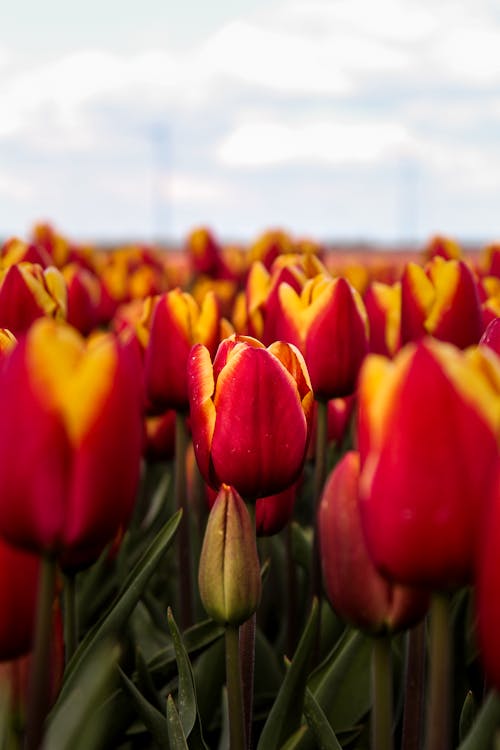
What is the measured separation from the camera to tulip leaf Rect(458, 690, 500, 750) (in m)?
1.03

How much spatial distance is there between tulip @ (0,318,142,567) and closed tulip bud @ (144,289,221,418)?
89 centimetres

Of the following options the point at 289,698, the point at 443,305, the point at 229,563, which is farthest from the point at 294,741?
the point at 443,305

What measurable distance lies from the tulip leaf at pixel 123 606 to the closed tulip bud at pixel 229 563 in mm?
180

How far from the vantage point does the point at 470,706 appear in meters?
1.35

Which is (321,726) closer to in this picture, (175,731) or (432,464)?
(175,731)

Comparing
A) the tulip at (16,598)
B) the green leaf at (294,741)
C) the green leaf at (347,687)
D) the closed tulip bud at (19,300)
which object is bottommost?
the green leaf at (347,687)

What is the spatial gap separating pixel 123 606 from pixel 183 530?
0.75m

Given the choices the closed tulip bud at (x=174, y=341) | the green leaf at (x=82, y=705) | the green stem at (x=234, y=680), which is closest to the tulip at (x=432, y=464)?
the green leaf at (x=82, y=705)

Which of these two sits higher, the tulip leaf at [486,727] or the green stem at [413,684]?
the tulip leaf at [486,727]

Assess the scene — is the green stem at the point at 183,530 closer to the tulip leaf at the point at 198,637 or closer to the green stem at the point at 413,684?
the tulip leaf at the point at 198,637

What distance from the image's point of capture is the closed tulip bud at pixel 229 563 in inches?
45.0

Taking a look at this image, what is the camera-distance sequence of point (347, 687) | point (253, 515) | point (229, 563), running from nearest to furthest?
point (229, 563) → point (253, 515) → point (347, 687)

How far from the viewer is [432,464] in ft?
2.75

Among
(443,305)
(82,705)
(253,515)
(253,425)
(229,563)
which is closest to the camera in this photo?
(82,705)
